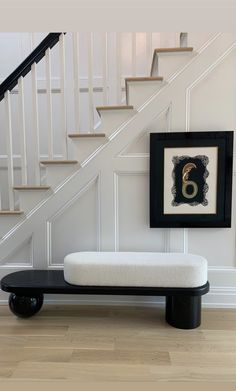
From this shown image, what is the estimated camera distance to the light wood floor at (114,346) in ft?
5.31

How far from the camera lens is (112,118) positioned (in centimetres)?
232

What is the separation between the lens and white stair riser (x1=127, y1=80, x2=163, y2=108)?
7.45ft

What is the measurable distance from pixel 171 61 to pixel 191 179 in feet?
2.99

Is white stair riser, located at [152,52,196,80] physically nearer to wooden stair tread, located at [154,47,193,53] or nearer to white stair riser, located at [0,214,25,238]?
wooden stair tread, located at [154,47,193,53]

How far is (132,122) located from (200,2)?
Answer: 2121mm

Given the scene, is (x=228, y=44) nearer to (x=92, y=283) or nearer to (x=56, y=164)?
(x=56, y=164)

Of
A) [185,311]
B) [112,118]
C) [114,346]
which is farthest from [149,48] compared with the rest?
[114,346]

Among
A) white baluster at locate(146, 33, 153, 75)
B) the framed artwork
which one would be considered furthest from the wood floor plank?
white baluster at locate(146, 33, 153, 75)

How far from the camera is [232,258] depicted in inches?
94.1

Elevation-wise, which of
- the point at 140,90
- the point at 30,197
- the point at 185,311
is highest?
the point at 140,90

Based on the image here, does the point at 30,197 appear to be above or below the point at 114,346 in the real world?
above

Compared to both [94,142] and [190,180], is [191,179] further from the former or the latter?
[94,142]

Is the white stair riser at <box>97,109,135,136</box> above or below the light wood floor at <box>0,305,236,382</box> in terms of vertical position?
above

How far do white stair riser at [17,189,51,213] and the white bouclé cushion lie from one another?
590mm
